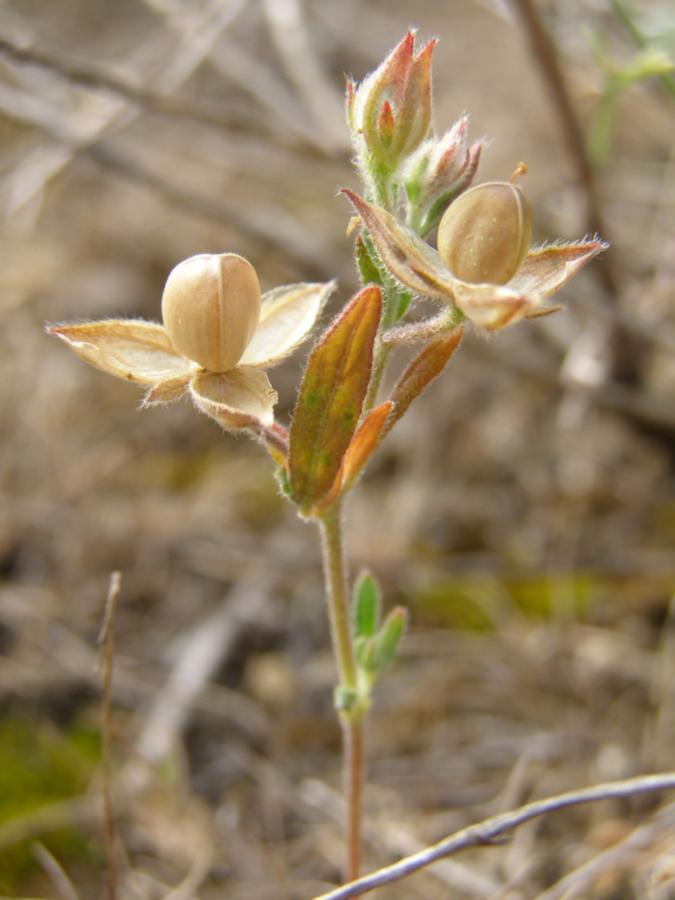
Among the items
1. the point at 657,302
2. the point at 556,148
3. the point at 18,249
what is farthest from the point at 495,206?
the point at 556,148

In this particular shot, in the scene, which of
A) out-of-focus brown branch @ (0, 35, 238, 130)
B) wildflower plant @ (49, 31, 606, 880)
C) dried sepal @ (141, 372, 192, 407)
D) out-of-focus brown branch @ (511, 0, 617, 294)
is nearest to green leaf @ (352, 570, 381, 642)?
wildflower plant @ (49, 31, 606, 880)

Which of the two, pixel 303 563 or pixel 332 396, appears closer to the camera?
pixel 332 396

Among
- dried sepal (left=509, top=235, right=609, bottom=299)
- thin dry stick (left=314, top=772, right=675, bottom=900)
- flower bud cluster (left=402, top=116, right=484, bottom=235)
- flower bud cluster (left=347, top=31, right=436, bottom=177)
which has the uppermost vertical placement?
flower bud cluster (left=347, top=31, right=436, bottom=177)

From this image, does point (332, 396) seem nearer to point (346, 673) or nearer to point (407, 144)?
point (407, 144)

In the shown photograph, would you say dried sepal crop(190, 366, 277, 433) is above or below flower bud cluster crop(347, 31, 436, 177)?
below

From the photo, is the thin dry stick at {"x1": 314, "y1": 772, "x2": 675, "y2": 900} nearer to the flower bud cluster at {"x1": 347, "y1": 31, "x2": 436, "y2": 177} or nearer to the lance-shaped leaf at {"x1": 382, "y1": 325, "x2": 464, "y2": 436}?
the lance-shaped leaf at {"x1": 382, "y1": 325, "x2": 464, "y2": 436}

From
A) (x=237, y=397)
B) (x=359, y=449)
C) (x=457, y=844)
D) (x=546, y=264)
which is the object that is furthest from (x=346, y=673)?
(x=546, y=264)

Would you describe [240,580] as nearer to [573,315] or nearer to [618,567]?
[618,567]
